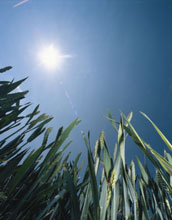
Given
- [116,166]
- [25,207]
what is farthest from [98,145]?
[25,207]

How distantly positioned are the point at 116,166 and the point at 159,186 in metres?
0.20

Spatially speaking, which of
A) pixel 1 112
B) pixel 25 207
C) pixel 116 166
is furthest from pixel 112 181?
pixel 1 112

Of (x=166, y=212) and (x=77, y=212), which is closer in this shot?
(x=77, y=212)

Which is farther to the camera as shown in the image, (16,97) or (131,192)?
(16,97)

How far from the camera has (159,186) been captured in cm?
35

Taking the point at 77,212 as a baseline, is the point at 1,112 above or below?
above

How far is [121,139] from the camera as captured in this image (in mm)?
234

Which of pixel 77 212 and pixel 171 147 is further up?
pixel 171 147

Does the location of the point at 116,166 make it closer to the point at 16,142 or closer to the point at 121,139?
the point at 121,139

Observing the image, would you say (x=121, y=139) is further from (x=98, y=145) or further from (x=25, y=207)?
(x=25, y=207)

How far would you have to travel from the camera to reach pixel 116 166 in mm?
241

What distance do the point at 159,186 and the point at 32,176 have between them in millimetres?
322

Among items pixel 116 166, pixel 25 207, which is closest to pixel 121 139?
pixel 116 166

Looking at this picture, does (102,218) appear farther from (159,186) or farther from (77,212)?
(159,186)
